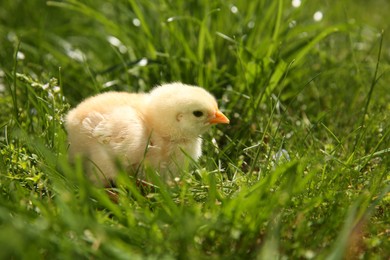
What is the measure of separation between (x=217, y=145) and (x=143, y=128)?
0.47m

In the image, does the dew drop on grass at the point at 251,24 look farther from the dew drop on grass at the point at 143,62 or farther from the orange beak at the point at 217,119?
the orange beak at the point at 217,119

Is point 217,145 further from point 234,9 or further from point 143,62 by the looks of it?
point 234,9

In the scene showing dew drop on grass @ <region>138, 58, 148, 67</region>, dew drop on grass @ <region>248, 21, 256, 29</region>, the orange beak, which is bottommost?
dew drop on grass @ <region>138, 58, 148, 67</region>

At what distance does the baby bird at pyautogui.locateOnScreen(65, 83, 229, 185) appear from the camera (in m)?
2.49

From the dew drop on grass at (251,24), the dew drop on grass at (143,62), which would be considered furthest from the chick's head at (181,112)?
the dew drop on grass at (251,24)

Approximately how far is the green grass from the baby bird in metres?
0.12

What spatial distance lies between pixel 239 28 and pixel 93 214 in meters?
2.08

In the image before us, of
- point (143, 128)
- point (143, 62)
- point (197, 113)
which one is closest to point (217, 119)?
point (197, 113)

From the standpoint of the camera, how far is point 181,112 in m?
2.63

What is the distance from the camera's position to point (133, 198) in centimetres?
232

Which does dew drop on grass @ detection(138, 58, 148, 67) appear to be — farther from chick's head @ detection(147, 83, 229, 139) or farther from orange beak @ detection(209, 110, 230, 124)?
orange beak @ detection(209, 110, 230, 124)

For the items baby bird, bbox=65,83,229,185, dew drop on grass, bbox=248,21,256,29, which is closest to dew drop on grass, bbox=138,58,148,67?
baby bird, bbox=65,83,229,185

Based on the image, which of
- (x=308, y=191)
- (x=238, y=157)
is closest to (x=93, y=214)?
(x=308, y=191)

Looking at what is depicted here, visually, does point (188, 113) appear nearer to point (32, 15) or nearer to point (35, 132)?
point (35, 132)
